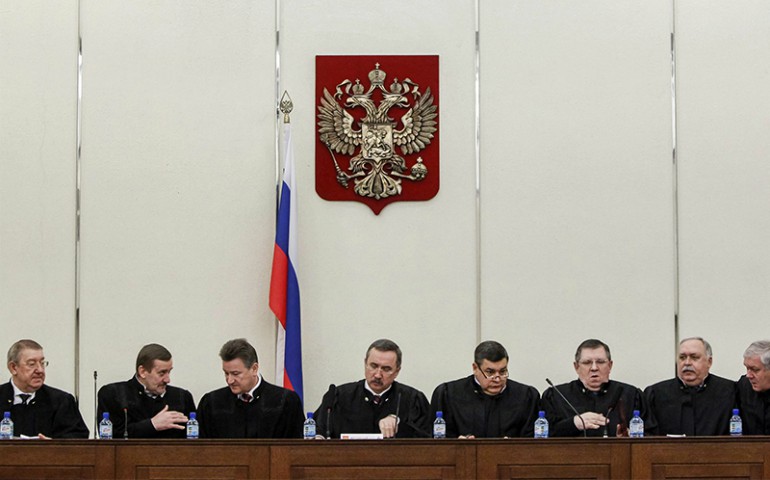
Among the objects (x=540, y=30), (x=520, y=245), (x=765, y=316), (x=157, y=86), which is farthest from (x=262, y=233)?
(x=765, y=316)

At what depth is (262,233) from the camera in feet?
25.3

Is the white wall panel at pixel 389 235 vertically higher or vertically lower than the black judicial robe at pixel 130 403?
higher

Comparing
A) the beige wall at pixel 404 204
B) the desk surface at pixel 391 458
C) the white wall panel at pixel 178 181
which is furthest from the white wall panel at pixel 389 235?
the desk surface at pixel 391 458

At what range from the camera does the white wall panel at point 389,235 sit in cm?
768

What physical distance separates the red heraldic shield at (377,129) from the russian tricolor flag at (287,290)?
0.28 meters

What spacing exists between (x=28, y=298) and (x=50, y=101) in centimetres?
132

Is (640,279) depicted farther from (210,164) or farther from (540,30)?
(210,164)

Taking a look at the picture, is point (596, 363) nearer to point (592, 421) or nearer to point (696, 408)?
point (592, 421)

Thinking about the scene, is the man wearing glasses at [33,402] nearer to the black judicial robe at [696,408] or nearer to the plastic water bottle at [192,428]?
the plastic water bottle at [192,428]

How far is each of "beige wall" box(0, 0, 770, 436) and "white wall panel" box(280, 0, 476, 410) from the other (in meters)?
0.01

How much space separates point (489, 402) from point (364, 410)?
719 mm

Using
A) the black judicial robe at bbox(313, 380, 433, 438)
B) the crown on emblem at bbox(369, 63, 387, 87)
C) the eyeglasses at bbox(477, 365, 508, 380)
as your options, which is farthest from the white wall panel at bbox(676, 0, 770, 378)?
the black judicial robe at bbox(313, 380, 433, 438)

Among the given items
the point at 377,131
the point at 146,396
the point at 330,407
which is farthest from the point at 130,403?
the point at 377,131

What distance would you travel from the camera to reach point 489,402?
661cm
